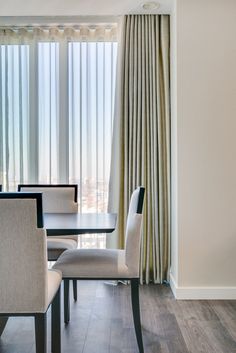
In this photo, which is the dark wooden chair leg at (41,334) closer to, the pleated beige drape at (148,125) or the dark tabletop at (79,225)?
the dark tabletop at (79,225)

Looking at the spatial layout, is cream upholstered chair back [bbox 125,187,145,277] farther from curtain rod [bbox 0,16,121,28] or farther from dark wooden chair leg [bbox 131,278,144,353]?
curtain rod [bbox 0,16,121,28]

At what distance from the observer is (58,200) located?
305 cm

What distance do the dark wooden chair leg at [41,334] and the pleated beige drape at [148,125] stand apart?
187 centimetres

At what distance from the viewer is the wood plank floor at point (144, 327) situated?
214cm

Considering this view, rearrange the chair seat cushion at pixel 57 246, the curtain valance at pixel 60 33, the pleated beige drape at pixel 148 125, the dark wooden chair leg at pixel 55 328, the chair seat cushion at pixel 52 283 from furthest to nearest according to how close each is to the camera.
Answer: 1. the curtain valance at pixel 60 33
2. the pleated beige drape at pixel 148 125
3. the chair seat cushion at pixel 57 246
4. the dark wooden chair leg at pixel 55 328
5. the chair seat cushion at pixel 52 283

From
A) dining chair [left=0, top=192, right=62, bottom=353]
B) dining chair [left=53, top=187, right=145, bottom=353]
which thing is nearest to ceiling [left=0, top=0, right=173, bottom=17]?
dining chair [left=53, top=187, right=145, bottom=353]

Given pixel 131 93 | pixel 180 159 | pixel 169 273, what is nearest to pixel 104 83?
pixel 131 93

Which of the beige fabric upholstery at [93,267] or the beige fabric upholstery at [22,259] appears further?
the beige fabric upholstery at [93,267]

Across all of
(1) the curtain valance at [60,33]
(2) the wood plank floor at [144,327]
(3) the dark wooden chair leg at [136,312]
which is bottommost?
(2) the wood plank floor at [144,327]

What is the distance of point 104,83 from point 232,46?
1326mm

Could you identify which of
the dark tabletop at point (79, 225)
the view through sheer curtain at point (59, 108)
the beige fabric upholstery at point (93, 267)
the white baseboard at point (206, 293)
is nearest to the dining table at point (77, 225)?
the dark tabletop at point (79, 225)

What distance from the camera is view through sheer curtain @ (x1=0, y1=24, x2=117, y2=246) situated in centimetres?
357

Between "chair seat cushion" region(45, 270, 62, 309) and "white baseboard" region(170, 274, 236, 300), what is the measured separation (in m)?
1.42

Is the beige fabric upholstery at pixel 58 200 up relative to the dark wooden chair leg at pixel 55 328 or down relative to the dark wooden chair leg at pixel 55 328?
up
